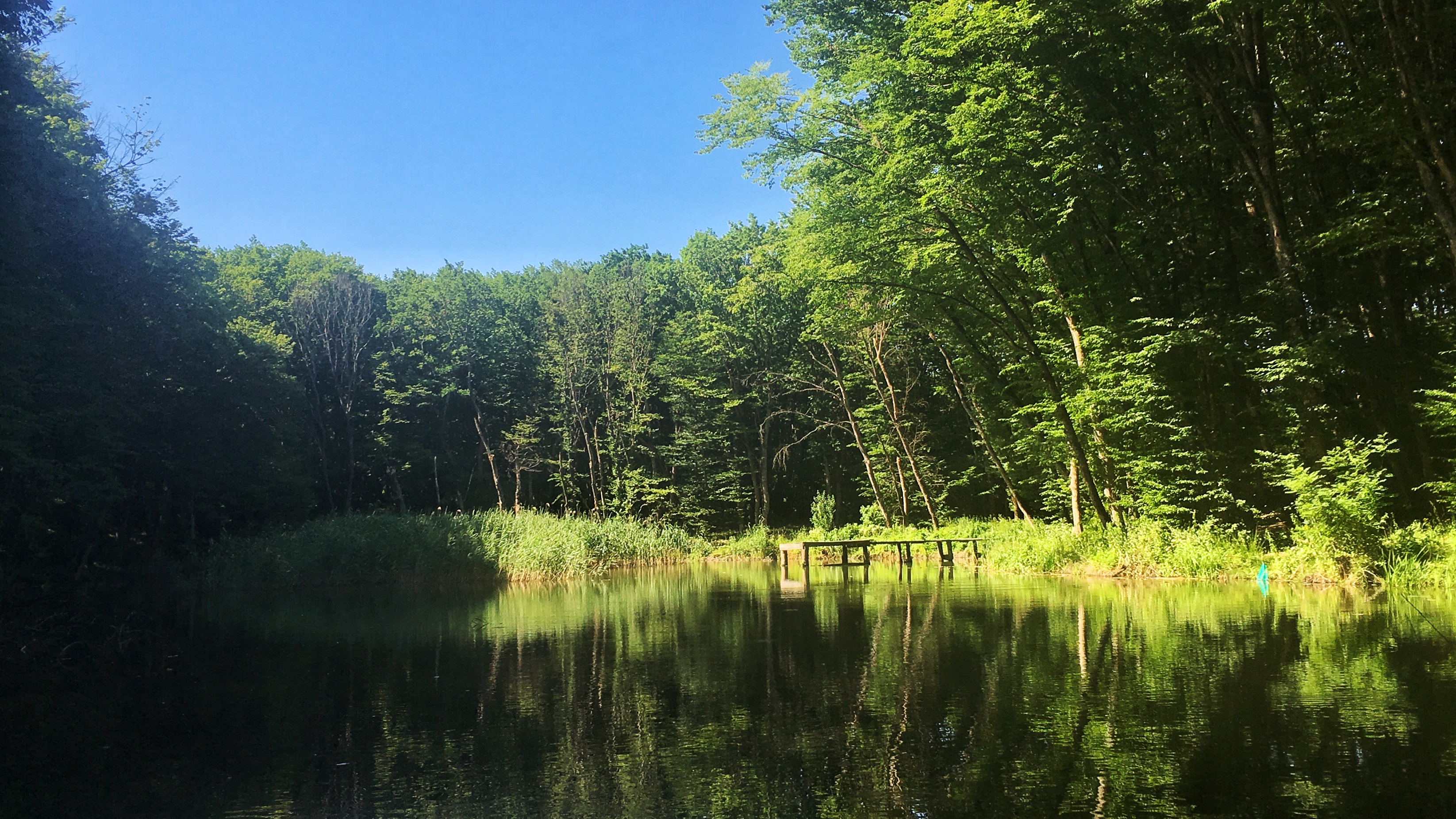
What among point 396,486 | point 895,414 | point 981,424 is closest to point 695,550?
point 895,414

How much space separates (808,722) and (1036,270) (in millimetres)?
14090

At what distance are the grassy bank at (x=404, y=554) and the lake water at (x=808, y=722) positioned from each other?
1027 centimetres

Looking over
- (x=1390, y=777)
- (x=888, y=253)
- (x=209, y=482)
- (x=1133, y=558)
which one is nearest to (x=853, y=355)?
(x=888, y=253)

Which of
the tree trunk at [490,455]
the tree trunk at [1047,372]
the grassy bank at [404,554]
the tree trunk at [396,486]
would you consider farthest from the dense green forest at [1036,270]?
the tree trunk at [490,455]

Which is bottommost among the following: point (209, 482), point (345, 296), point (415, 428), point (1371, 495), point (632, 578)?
point (632, 578)

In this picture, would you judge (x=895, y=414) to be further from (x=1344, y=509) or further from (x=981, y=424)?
(x=1344, y=509)

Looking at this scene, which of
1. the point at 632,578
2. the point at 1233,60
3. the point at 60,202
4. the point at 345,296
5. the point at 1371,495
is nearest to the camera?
the point at 1371,495

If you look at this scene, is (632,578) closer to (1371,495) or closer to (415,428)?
(1371,495)

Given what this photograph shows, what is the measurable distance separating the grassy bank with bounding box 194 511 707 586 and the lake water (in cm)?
1027

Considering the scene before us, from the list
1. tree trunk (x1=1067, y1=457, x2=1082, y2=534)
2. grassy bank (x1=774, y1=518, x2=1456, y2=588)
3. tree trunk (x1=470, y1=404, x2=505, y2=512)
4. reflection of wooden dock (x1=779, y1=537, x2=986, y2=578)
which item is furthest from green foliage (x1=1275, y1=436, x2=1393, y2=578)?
tree trunk (x1=470, y1=404, x2=505, y2=512)

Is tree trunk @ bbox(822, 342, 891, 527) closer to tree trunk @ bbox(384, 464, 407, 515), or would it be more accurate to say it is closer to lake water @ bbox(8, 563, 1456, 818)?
lake water @ bbox(8, 563, 1456, 818)

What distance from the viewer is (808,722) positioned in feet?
17.7

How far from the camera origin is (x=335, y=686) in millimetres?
7445

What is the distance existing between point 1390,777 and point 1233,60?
12.5 metres
